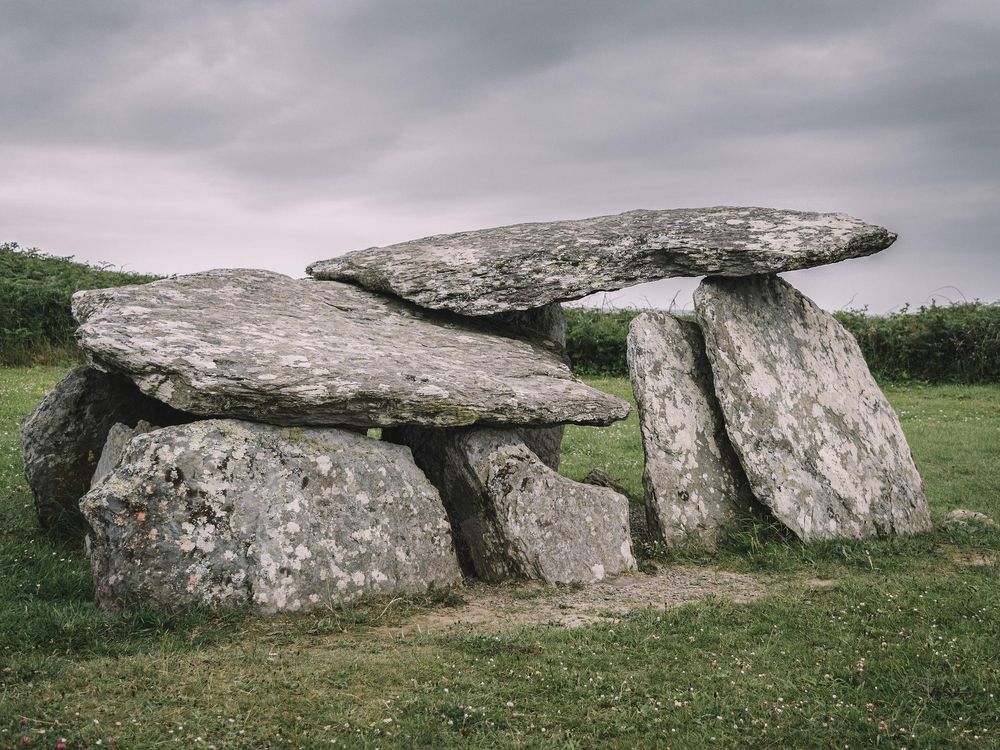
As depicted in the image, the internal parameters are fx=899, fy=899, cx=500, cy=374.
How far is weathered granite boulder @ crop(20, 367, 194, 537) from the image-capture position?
397 inches

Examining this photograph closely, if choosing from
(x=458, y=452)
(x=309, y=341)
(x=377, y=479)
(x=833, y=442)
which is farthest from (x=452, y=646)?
(x=833, y=442)

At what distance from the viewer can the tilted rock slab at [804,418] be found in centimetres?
995

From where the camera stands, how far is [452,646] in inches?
280

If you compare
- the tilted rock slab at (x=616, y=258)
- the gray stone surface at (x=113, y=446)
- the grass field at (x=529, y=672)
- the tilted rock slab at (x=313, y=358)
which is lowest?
the grass field at (x=529, y=672)

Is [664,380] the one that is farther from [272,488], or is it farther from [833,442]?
[272,488]

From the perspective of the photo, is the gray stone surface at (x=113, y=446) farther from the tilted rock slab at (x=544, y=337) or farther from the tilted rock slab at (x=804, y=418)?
the tilted rock slab at (x=804, y=418)

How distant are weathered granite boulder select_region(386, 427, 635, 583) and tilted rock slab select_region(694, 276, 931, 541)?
6.31 ft

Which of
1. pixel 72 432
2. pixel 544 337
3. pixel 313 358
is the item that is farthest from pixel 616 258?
pixel 72 432

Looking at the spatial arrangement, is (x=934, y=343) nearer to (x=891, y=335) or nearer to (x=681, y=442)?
(x=891, y=335)

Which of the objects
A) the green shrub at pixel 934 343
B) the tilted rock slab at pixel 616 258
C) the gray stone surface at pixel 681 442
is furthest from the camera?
the green shrub at pixel 934 343

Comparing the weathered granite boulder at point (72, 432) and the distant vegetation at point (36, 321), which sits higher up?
the distant vegetation at point (36, 321)

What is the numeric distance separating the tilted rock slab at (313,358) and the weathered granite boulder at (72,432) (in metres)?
1.04

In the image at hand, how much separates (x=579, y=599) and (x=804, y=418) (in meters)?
3.85

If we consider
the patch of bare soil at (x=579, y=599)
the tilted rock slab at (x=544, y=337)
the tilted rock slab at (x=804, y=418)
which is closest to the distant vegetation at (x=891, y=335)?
the tilted rock slab at (x=544, y=337)
